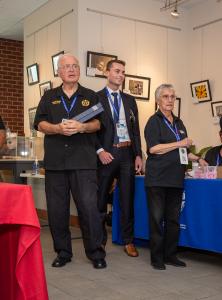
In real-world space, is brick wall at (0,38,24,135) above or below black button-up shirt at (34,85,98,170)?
above

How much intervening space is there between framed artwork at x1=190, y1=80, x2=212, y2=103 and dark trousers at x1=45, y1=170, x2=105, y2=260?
3.25 meters

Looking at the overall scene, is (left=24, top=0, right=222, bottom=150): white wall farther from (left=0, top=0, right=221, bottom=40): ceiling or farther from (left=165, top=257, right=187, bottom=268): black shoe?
(left=165, top=257, right=187, bottom=268): black shoe

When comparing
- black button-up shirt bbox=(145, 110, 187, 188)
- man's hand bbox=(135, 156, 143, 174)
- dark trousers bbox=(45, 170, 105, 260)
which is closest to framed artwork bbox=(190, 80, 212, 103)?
man's hand bbox=(135, 156, 143, 174)

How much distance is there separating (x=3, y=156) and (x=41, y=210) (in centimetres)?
99

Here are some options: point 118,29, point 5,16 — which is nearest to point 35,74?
point 5,16

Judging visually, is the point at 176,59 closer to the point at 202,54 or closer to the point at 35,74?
the point at 202,54

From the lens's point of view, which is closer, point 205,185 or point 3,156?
point 205,185

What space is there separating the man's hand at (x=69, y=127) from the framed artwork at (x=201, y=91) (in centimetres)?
336

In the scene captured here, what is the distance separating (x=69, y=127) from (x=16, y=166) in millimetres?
2822

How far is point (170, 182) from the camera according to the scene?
335cm

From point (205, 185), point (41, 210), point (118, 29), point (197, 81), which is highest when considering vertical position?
point (118, 29)

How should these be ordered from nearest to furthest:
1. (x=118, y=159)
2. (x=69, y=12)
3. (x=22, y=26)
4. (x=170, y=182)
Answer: (x=170, y=182) < (x=118, y=159) < (x=69, y=12) < (x=22, y=26)

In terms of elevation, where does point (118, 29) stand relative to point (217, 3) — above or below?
below

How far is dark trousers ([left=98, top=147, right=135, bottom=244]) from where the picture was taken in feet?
12.6
